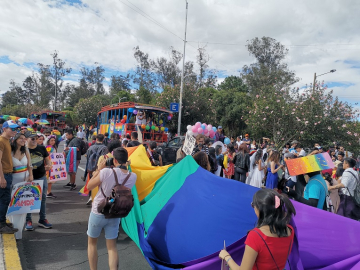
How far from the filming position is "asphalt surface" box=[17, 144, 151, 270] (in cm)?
365

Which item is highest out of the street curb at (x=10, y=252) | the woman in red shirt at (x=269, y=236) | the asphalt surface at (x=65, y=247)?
the woman in red shirt at (x=269, y=236)

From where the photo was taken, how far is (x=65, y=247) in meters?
4.12

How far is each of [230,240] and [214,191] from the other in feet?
2.11

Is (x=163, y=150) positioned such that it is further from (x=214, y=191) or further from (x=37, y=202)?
(x=214, y=191)

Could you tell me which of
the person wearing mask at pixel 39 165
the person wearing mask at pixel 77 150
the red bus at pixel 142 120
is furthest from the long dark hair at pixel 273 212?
the red bus at pixel 142 120

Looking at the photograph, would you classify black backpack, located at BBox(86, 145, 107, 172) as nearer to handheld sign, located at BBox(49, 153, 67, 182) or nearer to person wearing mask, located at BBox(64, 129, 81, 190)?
handheld sign, located at BBox(49, 153, 67, 182)

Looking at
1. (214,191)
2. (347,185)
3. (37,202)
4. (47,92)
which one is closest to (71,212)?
(37,202)

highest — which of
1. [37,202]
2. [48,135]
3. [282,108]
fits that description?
[282,108]

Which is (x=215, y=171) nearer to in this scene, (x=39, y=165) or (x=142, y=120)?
(x=39, y=165)

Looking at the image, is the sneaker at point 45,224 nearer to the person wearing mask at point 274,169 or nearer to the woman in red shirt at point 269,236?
the woman in red shirt at point 269,236

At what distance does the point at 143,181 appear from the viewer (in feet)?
15.2

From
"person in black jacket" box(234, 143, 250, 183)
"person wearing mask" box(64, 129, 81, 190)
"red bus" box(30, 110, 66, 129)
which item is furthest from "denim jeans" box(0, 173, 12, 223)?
"red bus" box(30, 110, 66, 129)

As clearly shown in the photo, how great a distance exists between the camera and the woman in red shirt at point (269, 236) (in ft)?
6.08

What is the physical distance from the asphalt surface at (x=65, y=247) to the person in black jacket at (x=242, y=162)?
13.7ft
